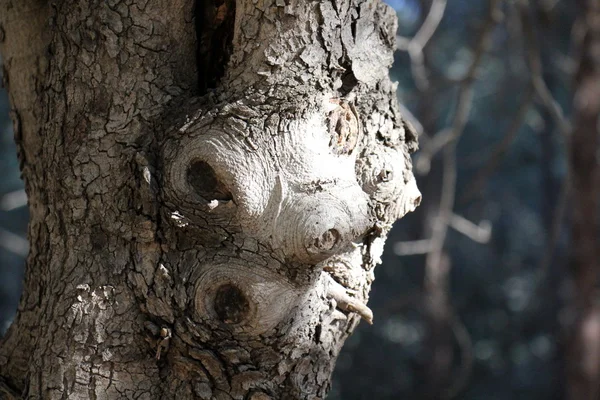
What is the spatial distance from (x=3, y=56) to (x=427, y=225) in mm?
4663

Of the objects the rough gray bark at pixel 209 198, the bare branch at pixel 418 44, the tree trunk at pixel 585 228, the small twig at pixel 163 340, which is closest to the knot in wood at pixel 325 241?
the rough gray bark at pixel 209 198

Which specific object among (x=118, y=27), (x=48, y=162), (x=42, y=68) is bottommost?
(x=48, y=162)

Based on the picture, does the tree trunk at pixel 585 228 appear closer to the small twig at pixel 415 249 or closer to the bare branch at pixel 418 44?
the small twig at pixel 415 249

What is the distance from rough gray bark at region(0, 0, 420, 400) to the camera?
1.10 meters

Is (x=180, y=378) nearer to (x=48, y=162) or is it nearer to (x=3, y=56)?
(x=48, y=162)

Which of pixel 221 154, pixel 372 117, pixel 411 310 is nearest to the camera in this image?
pixel 221 154

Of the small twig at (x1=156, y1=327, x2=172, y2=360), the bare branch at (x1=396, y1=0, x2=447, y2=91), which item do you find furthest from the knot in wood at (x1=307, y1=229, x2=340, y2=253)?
the bare branch at (x1=396, y1=0, x2=447, y2=91)

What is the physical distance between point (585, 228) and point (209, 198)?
11.4ft

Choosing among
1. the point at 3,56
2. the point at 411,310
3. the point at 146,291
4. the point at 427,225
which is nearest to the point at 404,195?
the point at 146,291

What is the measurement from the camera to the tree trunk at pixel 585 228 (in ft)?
13.4

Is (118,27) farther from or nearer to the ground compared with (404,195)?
farther from the ground

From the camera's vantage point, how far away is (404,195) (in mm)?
1207

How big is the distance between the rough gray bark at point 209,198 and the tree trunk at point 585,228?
125 inches

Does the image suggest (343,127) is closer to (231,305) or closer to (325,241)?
(325,241)
